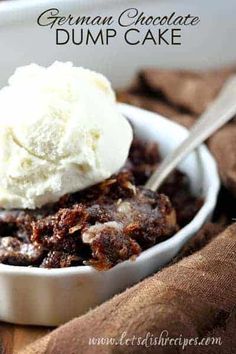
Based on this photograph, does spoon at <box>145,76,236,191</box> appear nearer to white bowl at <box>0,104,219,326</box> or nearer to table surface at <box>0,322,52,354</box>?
white bowl at <box>0,104,219,326</box>

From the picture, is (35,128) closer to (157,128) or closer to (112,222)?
(112,222)

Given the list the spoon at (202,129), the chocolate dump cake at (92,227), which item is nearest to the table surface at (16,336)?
the chocolate dump cake at (92,227)

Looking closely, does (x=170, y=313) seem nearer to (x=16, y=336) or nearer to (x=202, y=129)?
(x=16, y=336)

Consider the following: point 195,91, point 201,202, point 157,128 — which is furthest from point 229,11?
point 201,202

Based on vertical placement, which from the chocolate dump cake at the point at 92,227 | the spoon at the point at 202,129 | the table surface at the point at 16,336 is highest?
the spoon at the point at 202,129

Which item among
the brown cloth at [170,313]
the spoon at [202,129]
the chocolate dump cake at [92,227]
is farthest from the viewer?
the spoon at [202,129]

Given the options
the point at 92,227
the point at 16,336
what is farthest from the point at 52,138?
the point at 16,336

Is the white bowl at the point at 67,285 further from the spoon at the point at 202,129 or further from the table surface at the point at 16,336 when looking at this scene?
the spoon at the point at 202,129
